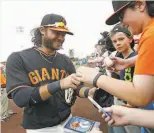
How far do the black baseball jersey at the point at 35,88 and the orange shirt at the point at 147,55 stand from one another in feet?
2.14

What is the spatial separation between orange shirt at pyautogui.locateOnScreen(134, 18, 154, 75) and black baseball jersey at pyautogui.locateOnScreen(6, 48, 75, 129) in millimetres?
653

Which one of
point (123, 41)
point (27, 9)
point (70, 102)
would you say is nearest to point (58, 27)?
point (70, 102)

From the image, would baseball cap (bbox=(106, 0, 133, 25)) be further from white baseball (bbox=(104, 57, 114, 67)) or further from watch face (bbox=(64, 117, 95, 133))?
watch face (bbox=(64, 117, 95, 133))

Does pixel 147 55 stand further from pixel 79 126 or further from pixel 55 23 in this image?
pixel 55 23

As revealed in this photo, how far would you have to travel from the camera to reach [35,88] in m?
1.21

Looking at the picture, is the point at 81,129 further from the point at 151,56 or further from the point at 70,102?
the point at 151,56

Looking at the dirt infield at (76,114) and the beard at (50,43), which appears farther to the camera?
the dirt infield at (76,114)

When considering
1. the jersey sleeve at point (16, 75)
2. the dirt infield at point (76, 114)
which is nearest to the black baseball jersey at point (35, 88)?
the jersey sleeve at point (16, 75)

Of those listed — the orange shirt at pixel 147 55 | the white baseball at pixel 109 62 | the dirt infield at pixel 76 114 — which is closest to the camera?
the orange shirt at pixel 147 55

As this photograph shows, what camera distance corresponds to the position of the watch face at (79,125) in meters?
1.17

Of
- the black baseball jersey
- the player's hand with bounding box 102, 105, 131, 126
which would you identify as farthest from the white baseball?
the player's hand with bounding box 102, 105, 131, 126

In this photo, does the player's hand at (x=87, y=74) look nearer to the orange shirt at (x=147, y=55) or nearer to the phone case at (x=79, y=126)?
the orange shirt at (x=147, y=55)

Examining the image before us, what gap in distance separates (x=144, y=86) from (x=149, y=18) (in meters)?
0.30

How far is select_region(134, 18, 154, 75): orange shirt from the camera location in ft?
2.30
